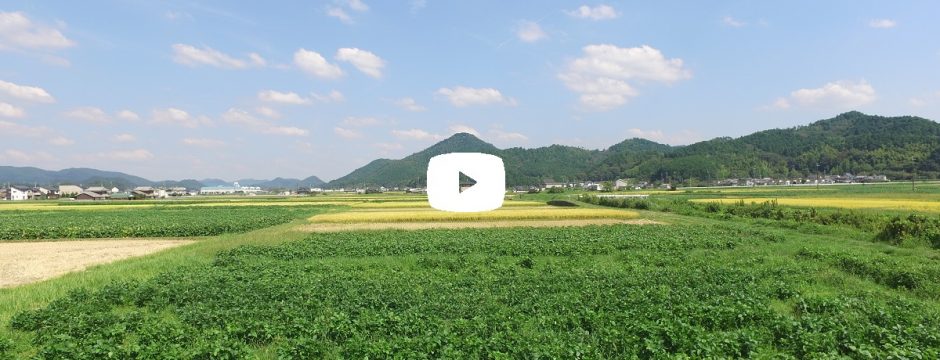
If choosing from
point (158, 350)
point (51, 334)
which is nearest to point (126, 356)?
point (158, 350)

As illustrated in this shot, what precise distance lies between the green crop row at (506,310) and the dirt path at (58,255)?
22.3 ft

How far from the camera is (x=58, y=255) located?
81.1 ft

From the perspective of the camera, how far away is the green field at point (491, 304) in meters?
8.84

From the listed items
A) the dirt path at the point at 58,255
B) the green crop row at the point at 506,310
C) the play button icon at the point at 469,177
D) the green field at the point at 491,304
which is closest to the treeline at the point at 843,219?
the green field at the point at 491,304

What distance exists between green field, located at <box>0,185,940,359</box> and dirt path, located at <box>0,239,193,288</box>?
9.79 ft

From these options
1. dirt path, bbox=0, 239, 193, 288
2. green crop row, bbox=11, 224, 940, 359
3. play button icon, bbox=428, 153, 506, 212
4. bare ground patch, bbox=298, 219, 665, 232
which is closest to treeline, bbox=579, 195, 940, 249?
green crop row, bbox=11, 224, 940, 359

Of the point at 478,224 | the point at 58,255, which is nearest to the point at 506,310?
the point at 58,255

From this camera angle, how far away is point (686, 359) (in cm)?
775

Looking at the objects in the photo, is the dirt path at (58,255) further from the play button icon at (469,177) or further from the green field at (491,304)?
the play button icon at (469,177)

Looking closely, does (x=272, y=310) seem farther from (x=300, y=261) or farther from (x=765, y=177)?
(x=765, y=177)

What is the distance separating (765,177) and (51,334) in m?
199

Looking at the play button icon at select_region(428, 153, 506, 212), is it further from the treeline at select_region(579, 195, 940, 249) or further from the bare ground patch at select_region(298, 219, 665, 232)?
the treeline at select_region(579, 195, 940, 249)

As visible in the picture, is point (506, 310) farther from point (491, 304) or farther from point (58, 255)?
point (58, 255)

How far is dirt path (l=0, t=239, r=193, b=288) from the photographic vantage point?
1938 cm
